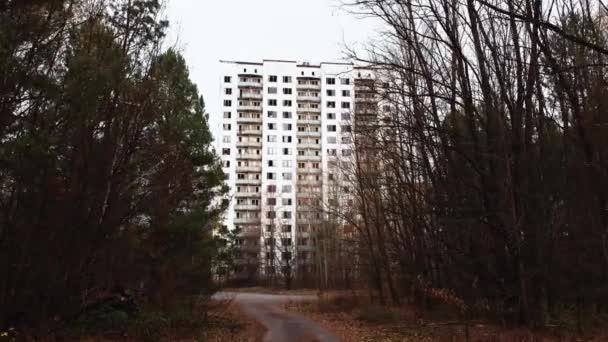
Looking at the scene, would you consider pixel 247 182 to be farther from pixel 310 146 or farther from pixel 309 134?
pixel 309 134

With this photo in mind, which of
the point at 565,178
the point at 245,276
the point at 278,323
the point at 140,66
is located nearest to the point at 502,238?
the point at 565,178

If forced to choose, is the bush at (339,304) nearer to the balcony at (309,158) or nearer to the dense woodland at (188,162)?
the dense woodland at (188,162)

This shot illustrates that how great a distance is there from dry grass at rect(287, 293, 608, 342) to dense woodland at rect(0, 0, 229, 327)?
24.1 feet

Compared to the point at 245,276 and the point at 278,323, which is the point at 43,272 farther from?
the point at 245,276

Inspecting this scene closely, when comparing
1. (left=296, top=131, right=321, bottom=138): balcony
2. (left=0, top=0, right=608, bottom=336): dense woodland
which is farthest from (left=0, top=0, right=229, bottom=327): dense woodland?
(left=296, top=131, right=321, bottom=138): balcony

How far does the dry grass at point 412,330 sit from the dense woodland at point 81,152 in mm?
7352

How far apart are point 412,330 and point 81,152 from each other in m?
11.4

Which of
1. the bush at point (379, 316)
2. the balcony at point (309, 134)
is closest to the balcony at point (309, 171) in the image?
the balcony at point (309, 134)

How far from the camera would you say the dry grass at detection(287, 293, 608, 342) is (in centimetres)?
1200

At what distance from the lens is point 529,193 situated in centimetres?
1422

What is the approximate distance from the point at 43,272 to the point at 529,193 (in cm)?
1298

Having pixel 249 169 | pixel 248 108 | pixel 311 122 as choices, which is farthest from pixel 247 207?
pixel 311 122

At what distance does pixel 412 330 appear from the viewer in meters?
16.0

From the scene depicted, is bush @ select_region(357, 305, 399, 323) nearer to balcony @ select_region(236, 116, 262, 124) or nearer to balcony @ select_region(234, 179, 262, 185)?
balcony @ select_region(234, 179, 262, 185)
